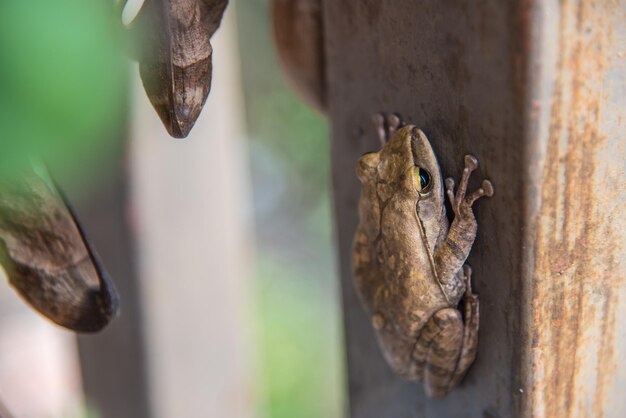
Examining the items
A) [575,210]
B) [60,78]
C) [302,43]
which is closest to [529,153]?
[575,210]

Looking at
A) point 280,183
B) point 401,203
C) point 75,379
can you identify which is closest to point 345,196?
point 401,203

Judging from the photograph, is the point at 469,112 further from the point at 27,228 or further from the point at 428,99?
the point at 27,228

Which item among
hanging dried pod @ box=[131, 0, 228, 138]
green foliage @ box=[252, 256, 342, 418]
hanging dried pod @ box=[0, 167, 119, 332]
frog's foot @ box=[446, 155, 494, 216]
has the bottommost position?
green foliage @ box=[252, 256, 342, 418]

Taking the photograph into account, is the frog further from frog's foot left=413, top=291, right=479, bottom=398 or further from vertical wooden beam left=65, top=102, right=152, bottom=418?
vertical wooden beam left=65, top=102, right=152, bottom=418

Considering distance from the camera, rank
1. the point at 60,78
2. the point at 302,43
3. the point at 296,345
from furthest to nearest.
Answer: the point at 296,345, the point at 60,78, the point at 302,43

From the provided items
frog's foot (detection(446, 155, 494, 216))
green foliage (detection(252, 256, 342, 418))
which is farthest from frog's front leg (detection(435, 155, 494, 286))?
green foliage (detection(252, 256, 342, 418))

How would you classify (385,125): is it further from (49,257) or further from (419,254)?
(49,257)
